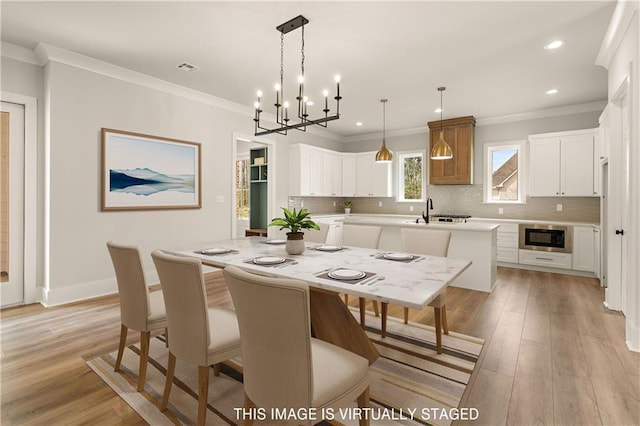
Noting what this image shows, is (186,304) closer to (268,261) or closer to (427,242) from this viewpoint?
(268,261)

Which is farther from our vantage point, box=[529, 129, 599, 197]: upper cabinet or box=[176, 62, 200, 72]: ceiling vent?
box=[529, 129, 599, 197]: upper cabinet

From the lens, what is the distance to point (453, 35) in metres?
3.05

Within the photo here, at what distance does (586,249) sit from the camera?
190 inches

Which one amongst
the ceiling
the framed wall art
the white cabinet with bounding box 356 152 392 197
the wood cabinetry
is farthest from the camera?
the white cabinet with bounding box 356 152 392 197

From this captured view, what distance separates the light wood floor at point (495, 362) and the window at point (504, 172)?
2.57 m

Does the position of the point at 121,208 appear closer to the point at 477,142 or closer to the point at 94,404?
the point at 94,404

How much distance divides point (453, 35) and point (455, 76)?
3.69 feet

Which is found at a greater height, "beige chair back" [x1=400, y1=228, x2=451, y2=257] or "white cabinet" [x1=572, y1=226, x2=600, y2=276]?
"beige chair back" [x1=400, y1=228, x2=451, y2=257]

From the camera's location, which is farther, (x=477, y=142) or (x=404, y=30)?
(x=477, y=142)

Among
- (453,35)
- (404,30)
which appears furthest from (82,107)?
(453,35)

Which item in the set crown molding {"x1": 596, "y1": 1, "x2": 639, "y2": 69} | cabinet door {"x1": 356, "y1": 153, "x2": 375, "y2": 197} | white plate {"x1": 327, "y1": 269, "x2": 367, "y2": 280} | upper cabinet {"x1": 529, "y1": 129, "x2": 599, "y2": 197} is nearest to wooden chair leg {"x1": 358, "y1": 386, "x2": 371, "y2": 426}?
white plate {"x1": 327, "y1": 269, "x2": 367, "y2": 280}

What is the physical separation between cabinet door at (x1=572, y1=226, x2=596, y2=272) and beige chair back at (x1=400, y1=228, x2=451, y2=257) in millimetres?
3438

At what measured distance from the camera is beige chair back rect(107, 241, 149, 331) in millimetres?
1847

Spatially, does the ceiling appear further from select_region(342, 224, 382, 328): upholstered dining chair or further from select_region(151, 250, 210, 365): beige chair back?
select_region(151, 250, 210, 365): beige chair back
